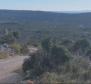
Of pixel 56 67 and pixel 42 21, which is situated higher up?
pixel 56 67

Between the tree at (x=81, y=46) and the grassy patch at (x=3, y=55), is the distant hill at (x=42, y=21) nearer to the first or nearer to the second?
the tree at (x=81, y=46)

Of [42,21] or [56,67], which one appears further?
[42,21]

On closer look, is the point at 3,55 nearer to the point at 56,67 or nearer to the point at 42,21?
the point at 56,67

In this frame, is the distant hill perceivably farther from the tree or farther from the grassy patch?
the grassy patch

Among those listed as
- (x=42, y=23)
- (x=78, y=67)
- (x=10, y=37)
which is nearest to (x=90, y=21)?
(x=42, y=23)

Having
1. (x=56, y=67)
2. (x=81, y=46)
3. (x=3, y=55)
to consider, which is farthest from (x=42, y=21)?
(x=56, y=67)

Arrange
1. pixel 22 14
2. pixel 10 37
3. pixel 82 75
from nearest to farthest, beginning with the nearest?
1. pixel 82 75
2. pixel 10 37
3. pixel 22 14

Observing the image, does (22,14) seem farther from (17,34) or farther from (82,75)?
(82,75)

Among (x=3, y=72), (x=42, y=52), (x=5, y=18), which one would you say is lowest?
(x=5, y=18)
